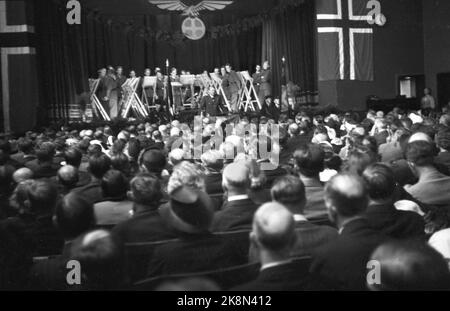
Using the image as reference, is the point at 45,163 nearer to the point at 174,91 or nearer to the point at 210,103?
the point at 210,103

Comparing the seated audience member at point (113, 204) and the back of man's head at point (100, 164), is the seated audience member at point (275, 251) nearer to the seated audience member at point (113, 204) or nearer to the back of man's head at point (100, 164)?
the seated audience member at point (113, 204)

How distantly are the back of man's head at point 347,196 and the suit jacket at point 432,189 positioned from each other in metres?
1.30

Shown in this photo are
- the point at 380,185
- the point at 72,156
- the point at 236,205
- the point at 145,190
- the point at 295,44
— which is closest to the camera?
the point at 380,185

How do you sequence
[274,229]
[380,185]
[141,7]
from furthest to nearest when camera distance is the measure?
[141,7] → [380,185] → [274,229]

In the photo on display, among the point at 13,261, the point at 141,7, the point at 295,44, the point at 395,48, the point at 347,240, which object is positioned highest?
the point at 141,7

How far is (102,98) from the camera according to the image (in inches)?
632

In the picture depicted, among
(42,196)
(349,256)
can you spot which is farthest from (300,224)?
(42,196)

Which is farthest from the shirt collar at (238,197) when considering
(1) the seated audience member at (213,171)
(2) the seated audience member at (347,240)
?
(1) the seated audience member at (213,171)

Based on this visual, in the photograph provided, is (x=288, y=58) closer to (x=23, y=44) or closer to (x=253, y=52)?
(x=253, y=52)

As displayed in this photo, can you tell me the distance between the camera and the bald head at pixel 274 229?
2.19 m

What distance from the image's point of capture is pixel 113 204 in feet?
12.8

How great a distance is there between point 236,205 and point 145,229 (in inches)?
22.1

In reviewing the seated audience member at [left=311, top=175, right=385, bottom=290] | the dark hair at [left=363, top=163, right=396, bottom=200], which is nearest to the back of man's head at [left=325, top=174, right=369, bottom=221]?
the seated audience member at [left=311, top=175, right=385, bottom=290]
